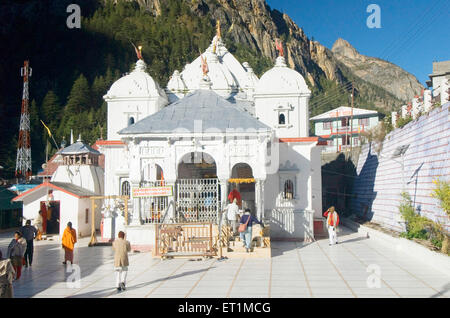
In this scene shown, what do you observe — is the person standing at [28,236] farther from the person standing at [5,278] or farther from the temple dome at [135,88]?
the temple dome at [135,88]

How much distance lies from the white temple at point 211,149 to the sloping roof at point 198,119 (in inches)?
1.4

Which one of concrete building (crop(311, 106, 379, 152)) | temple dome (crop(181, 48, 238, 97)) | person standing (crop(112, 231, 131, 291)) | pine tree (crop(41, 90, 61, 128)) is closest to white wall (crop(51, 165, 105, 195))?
temple dome (crop(181, 48, 238, 97))

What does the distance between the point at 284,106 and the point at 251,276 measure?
432 inches

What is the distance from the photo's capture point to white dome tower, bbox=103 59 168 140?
21438 millimetres

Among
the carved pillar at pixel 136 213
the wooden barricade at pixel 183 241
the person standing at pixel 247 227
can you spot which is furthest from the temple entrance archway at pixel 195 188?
the person standing at pixel 247 227

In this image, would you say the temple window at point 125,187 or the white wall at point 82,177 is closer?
the temple window at point 125,187

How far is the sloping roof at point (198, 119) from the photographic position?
53.3 feet

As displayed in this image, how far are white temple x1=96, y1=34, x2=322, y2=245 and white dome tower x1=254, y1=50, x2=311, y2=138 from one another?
0.04 metres

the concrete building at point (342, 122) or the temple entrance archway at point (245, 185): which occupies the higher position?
the concrete building at point (342, 122)

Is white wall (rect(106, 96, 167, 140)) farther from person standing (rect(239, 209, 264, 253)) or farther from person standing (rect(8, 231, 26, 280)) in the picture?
person standing (rect(8, 231, 26, 280))

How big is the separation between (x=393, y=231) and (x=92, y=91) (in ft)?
215

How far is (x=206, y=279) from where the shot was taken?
433 inches

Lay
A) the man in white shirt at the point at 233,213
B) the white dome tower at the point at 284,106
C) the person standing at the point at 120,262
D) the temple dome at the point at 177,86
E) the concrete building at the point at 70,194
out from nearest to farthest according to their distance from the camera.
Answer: the person standing at the point at 120,262
the man in white shirt at the point at 233,213
the white dome tower at the point at 284,106
the concrete building at the point at 70,194
the temple dome at the point at 177,86

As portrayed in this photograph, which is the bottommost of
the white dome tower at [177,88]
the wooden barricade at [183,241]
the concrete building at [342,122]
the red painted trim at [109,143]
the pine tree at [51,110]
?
the wooden barricade at [183,241]
